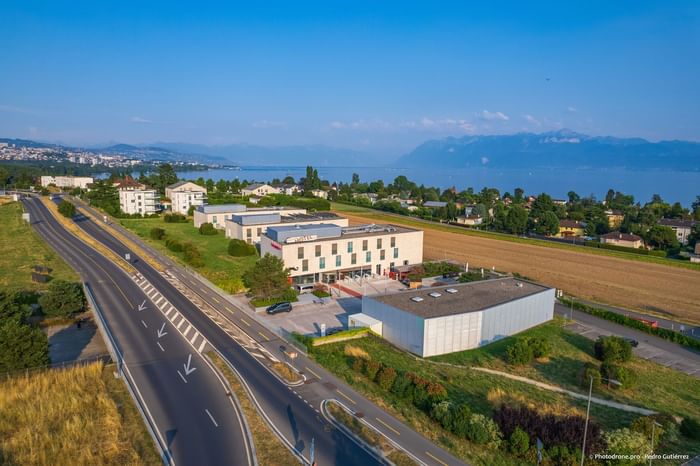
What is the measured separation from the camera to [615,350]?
→ 3541 cm

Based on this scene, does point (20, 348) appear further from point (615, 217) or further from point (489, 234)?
point (615, 217)

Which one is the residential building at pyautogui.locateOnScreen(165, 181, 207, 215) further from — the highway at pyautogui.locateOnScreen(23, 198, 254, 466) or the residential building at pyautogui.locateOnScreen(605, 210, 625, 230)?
the residential building at pyautogui.locateOnScreen(605, 210, 625, 230)

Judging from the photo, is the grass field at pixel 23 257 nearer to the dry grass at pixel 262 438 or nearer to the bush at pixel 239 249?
the bush at pixel 239 249

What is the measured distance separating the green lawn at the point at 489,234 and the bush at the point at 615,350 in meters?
45.3

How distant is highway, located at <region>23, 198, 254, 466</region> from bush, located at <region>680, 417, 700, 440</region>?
24.0 metres

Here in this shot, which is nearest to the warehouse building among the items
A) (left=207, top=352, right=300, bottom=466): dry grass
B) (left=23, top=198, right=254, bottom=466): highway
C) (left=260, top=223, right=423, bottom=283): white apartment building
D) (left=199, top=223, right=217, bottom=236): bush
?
(left=207, top=352, right=300, bottom=466): dry grass

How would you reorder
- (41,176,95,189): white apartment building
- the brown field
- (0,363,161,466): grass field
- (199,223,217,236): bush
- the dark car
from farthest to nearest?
(41,176,95,189): white apartment building → (199,223,217,236): bush → the brown field → the dark car → (0,363,161,466): grass field

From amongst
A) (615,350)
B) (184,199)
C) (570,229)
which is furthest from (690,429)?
(184,199)

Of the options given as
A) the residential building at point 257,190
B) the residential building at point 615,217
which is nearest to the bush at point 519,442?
the residential building at point 615,217

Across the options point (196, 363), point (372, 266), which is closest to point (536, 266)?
point (372, 266)

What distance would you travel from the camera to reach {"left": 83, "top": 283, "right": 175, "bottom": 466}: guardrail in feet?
70.6

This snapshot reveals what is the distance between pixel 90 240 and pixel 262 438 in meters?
65.8

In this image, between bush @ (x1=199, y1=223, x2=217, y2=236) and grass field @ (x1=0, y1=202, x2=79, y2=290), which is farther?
bush @ (x1=199, y1=223, x2=217, y2=236)

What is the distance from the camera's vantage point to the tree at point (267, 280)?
1793 inches
